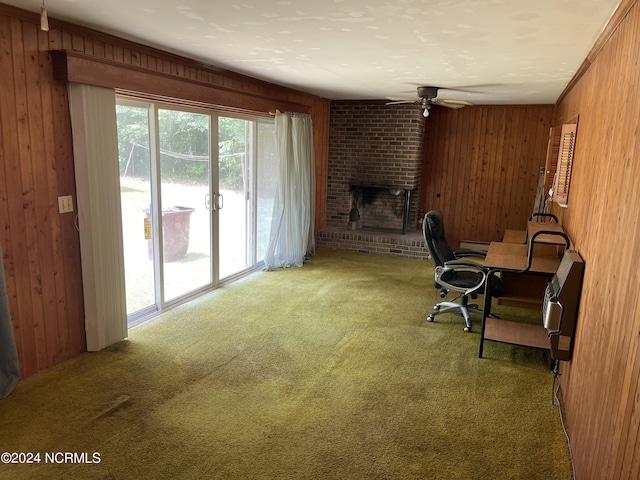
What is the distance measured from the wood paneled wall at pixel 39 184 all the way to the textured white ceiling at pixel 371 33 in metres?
0.18

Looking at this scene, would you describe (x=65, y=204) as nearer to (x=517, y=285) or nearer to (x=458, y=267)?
(x=458, y=267)

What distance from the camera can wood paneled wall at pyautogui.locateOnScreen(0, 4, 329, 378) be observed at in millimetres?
2678

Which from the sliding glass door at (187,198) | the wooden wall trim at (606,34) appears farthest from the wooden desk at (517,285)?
the sliding glass door at (187,198)

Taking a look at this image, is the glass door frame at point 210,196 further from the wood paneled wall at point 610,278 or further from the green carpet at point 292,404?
the wood paneled wall at point 610,278

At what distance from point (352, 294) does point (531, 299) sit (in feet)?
5.69

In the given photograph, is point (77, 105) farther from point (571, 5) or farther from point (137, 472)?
point (571, 5)

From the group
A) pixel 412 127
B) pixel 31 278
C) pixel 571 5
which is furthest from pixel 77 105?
pixel 412 127

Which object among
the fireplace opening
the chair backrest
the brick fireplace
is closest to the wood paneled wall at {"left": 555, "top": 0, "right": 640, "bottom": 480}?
the chair backrest

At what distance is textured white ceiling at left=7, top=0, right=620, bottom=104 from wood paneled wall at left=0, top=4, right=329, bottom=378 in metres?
0.18

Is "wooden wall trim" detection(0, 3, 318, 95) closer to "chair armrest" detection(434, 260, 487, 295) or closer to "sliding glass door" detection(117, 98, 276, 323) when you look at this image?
"sliding glass door" detection(117, 98, 276, 323)

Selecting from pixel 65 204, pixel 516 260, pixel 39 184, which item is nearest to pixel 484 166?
pixel 516 260

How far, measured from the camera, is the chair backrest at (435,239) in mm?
4117

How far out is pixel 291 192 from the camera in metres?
5.74

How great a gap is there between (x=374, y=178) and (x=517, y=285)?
11.5ft
